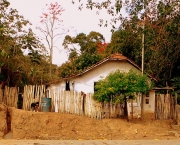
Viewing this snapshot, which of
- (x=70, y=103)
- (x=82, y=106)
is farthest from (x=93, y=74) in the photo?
(x=70, y=103)

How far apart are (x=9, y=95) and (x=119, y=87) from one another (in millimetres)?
6439

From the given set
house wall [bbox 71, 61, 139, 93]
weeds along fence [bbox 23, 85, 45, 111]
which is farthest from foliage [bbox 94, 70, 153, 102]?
weeds along fence [bbox 23, 85, 45, 111]

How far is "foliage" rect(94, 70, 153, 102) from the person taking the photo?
1638 centimetres

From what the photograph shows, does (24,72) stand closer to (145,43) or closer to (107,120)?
(107,120)

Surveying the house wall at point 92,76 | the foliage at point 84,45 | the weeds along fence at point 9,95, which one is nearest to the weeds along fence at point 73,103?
the weeds along fence at point 9,95

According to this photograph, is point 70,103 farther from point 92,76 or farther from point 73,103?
point 92,76

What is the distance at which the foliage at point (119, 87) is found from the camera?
16.4 metres

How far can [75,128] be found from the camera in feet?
51.5

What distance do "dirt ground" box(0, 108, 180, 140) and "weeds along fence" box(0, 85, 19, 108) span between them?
1.03m

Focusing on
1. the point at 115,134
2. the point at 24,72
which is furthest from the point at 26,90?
the point at 115,134

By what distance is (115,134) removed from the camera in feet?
51.7

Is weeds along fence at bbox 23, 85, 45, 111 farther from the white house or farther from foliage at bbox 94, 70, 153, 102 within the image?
foliage at bbox 94, 70, 153, 102

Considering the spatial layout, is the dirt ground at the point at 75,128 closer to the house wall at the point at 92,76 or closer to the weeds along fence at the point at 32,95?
the weeds along fence at the point at 32,95

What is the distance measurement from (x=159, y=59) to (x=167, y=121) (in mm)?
5332
